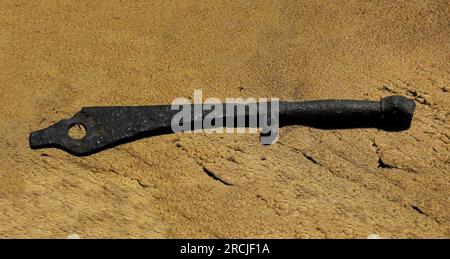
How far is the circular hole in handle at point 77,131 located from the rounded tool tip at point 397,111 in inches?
39.7

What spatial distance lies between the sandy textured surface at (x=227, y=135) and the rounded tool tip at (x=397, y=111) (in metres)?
0.04

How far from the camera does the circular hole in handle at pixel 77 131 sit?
2291 millimetres

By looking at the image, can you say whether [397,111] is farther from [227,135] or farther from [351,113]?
[227,135]

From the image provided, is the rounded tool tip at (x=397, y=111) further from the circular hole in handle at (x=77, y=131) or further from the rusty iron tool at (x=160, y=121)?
the circular hole in handle at (x=77, y=131)

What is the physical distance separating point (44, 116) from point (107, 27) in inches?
19.0

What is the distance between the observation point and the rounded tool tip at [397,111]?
86.9 inches

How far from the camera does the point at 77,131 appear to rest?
90.9 inches

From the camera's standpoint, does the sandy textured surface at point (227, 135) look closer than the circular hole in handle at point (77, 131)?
Yes

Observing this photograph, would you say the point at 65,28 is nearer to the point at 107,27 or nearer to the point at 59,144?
the point at 107,27

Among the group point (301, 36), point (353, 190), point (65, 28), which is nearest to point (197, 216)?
point (353, 190)

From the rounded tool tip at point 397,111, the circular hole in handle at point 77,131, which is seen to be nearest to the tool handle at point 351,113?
the rounded tool tip at point 397,111

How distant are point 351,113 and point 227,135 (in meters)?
0.42

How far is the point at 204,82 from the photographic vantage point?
7.98 feet

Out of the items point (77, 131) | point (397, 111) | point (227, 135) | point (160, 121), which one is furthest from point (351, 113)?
point (77, 131)
